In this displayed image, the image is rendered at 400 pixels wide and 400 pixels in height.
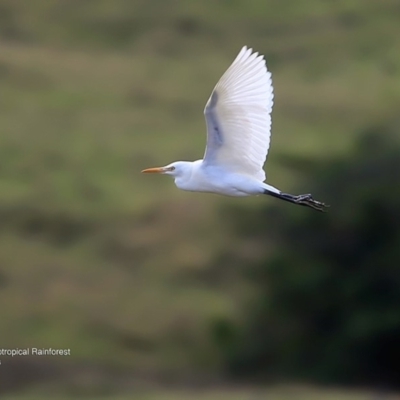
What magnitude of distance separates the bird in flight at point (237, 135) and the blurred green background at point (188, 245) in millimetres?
11749

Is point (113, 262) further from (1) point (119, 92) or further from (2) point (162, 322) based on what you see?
(1) point (119, 92)

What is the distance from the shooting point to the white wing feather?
1062cm

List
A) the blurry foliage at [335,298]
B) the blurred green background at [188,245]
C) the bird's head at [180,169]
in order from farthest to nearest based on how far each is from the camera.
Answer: the blurred green background at [188,245], the blurry foliage at [335,298], the bird's head at [180,169]

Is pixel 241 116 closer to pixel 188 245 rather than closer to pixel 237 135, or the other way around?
pixel 237 135

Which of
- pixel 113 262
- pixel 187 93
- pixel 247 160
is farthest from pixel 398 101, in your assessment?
pixel 247 160

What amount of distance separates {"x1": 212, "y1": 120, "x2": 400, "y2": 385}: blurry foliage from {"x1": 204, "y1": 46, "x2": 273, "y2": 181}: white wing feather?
39.1 feet

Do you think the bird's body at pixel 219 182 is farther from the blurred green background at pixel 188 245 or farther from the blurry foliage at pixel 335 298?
the blurry foliage at pixel 335 298

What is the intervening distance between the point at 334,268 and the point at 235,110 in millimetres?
13096

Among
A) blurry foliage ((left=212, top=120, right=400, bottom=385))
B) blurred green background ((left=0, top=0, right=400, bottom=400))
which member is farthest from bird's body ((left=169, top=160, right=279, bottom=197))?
blurry foliage ((left=212, top=120, right=400, bottom=385))

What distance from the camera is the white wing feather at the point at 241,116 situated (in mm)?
10617

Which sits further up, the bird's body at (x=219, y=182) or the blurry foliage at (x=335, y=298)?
the blurry foliage at (x=335, y=298)

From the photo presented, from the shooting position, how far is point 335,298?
76.4ft

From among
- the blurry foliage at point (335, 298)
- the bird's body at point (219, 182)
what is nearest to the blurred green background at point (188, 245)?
the blurry foliage at point (335, 298)

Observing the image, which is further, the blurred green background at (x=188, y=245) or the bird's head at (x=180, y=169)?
the blurred green background at (x=188, y=245)
